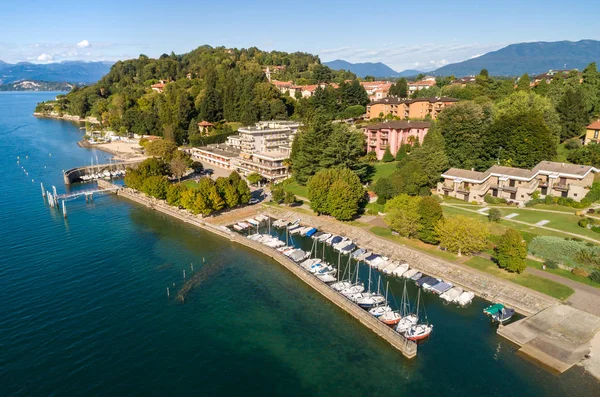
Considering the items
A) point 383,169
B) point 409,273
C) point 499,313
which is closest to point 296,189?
point 383,169

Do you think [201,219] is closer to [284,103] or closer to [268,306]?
[268,306]


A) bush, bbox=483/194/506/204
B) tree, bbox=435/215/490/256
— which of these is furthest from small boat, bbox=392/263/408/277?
bush, bbox=483/194/506/204

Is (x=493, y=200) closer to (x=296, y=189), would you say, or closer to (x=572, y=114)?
(x=572, y=114)

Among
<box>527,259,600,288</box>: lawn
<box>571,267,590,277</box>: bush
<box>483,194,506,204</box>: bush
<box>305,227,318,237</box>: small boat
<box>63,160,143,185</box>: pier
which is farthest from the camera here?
<box>63,160,143,185</box>: pier

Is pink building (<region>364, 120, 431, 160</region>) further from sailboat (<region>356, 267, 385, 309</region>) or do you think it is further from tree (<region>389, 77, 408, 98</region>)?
sailboat (<region>356, 267, 385, 309</region>)

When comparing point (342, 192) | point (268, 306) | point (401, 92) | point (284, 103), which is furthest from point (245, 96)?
point (268, 306)
